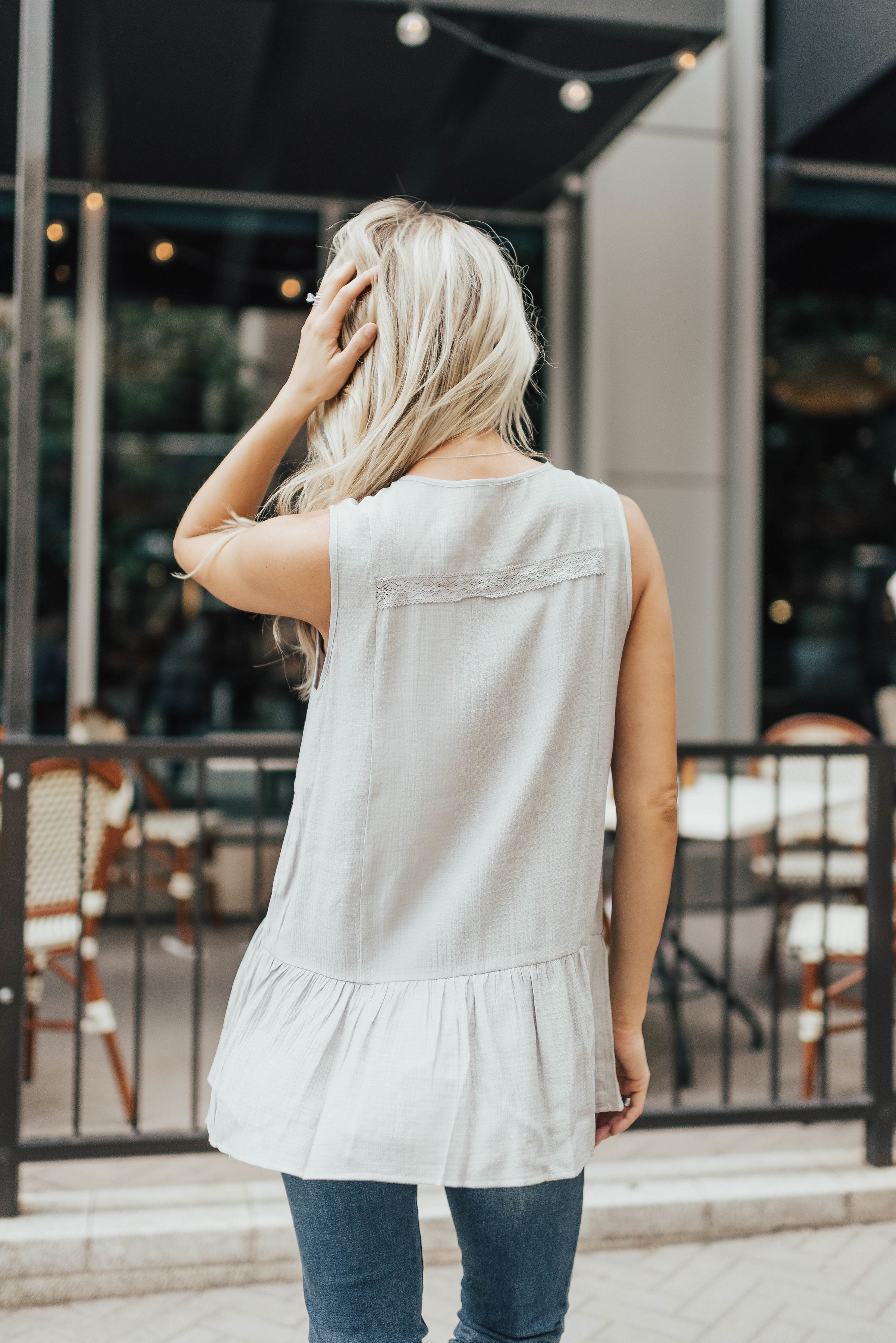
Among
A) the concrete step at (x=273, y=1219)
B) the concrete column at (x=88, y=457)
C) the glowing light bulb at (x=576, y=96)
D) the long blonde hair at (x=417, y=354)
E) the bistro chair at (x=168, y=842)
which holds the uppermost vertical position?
the glowing light bulb at (x=576, y=96)

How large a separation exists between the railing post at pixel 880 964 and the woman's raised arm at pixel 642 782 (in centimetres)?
197

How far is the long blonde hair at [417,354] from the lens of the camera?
122 centimetres

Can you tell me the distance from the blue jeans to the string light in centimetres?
422

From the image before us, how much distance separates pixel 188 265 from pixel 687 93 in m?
2.96

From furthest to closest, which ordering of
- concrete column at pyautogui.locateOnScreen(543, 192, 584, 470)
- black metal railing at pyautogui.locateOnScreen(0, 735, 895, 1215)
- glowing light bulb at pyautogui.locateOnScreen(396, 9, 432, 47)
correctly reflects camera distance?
concrete column at pyautogui.locateOnScreen(543, 192, 584, 470)
glowing light bulb at pyautogui.locateOnScreen(396, 9, 432, 47)
black metal railing at pyautogui.locateOnScreen(0, 735, 895, 1215)

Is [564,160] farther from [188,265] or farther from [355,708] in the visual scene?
[355,708]

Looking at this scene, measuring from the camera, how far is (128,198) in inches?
266

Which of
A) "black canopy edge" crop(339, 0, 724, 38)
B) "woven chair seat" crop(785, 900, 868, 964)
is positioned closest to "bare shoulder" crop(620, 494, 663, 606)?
"woven chair seat" crop(785, 900, 868, 964)

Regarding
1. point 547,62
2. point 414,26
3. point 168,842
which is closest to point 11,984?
point 168,842

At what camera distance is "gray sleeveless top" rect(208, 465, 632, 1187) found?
1172 mm

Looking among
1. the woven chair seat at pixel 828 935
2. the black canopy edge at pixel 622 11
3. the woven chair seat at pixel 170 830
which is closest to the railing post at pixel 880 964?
the woven chair seat at pixel 828 935

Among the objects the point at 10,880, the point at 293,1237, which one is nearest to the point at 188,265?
the point at 10,880

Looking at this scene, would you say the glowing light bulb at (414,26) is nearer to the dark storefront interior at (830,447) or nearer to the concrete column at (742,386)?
the concrete column at (742,386)

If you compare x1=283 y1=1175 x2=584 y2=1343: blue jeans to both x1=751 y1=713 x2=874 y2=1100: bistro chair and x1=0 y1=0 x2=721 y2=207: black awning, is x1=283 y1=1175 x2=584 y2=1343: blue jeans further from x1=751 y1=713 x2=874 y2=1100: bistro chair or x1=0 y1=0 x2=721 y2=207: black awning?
x1=0 y1=0 x2=721 y2=207: black awning
